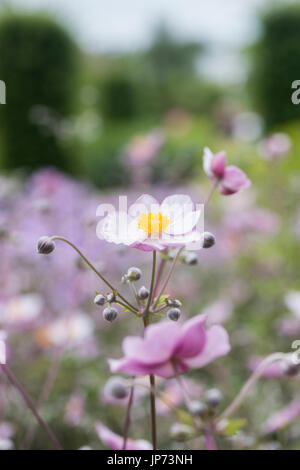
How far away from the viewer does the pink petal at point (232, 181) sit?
44 cm

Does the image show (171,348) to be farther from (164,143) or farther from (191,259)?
(164,143)

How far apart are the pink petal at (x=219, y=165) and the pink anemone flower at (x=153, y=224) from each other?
3cm

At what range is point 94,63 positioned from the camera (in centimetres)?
1227

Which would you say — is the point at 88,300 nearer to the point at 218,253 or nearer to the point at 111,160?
the point at 218,253

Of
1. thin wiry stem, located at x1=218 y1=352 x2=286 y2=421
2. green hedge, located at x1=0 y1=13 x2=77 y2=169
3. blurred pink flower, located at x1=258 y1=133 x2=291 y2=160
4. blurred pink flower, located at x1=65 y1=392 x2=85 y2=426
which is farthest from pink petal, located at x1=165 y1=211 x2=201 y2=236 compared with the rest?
green hedge, located at x1=0 y1=13 x2=77 y2=169

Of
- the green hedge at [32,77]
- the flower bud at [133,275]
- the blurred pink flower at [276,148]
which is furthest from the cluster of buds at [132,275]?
the green hedge at [32,77]

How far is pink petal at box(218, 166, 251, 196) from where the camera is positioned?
0.44 metres

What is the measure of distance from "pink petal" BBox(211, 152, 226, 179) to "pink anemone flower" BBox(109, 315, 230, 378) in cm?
14

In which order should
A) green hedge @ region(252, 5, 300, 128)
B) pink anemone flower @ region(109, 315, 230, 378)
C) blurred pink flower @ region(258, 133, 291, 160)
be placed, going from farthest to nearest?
green hedge @ region(252, 5, 300, 128) → blurred pink flower @ region(258, 133, 291, 160) → pink anemone flower @ region(109, 315, 230, 378)

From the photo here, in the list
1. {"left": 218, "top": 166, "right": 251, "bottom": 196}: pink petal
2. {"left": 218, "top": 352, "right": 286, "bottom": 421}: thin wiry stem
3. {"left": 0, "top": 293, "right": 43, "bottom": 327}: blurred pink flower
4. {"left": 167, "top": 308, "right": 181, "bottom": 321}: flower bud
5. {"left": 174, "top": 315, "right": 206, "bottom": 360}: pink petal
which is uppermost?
{"left": 0, "top": 293, "right": 43, "bottom": 327}: blurred pink flower

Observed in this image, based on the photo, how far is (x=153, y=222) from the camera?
0.43m

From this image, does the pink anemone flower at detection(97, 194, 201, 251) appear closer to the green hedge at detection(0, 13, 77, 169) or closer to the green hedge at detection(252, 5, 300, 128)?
the green hedge at detection(0, 13, 77, 169)

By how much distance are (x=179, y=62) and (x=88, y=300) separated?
46.4 ft

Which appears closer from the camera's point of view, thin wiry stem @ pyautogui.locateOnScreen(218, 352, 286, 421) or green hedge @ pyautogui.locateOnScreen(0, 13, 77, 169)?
thin wiry stem @ pyautogui.locateOnScreen(218, 352, 286, 421)
